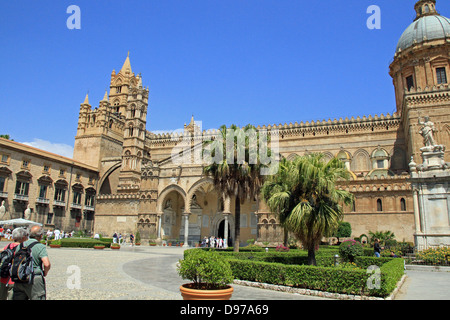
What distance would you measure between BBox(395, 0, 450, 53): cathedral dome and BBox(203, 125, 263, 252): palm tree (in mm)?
34797

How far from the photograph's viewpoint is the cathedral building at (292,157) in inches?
1319

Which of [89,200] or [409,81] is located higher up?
[409,81]

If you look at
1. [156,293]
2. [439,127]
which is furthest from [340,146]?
[156,293]

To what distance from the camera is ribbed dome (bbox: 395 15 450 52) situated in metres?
42.5

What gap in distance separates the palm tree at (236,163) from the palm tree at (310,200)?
19.5ft

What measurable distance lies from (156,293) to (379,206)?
29.4 meters

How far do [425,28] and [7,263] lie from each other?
5173 cm

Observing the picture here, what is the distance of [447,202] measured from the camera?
17594mm

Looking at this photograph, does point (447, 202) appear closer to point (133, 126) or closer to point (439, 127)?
point (439, 127)

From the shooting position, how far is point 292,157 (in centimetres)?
4478

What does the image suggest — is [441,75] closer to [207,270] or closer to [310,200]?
[310,200]

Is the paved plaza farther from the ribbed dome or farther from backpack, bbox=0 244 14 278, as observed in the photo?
the ribbed dome

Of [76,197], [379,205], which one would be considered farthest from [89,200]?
[379,205]

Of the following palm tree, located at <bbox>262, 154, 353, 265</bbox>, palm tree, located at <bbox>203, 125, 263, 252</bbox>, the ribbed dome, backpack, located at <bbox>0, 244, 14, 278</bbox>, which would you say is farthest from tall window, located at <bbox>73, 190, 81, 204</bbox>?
the ribbed dome
